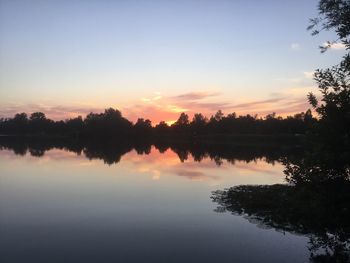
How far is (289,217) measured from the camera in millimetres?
20250

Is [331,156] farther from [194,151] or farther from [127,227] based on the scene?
[194,151]

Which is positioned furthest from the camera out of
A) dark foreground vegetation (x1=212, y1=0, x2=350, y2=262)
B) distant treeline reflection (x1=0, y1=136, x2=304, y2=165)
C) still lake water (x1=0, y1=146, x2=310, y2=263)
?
distant treeline reflection (x1=0, y1=136, x2=304, y2=165)

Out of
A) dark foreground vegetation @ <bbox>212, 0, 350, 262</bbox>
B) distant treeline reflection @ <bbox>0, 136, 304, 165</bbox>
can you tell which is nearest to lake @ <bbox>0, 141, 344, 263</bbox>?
dark foreground vegetation @ <bbox>212, 0, 350, 262</bbox>

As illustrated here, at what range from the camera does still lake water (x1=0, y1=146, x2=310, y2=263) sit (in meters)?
15.4

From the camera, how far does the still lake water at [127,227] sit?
15391 millimetres

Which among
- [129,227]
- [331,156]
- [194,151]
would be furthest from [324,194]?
[194,151]

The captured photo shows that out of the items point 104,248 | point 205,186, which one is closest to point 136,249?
point 104,248

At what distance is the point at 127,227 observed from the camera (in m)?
19.1

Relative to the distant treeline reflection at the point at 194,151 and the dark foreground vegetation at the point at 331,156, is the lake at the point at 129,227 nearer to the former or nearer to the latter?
the dark foreground vegetation at the point at 331,156

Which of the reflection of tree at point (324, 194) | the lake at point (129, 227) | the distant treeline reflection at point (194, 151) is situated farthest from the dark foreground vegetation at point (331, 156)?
the distant treeline reflection at point (194, 151)

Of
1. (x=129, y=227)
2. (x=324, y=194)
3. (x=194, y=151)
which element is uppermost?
(x=194, y=151)

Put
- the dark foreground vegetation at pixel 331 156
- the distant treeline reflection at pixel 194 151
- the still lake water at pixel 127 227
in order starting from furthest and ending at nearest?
the distant treeline reflection at pixel 194 151 < the still lake water at pixel 127 227 < the dark foreground vegetation at pixel 331 156

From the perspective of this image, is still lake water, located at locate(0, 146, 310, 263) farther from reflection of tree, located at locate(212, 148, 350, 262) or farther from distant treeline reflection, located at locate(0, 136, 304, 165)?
distant treeline reflection, located at locate(0, 136, 304, 165)

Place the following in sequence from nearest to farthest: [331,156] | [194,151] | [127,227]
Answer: [331,156]
[127,227]
[194,151]
